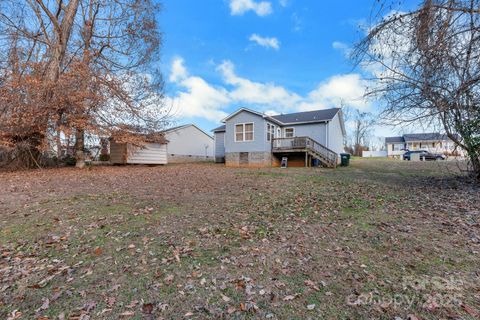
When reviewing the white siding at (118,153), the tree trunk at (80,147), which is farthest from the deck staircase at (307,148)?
the tree trunk at (80,147)

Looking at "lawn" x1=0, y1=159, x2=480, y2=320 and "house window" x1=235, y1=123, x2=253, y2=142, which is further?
"house window" x1=235, y1=123, x2=253, y2=142

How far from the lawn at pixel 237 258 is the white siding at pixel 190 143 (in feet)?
65.1

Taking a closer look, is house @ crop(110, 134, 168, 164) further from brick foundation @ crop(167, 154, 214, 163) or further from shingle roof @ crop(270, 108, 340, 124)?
shingle roof @ crop(270, 108, 340, 124)

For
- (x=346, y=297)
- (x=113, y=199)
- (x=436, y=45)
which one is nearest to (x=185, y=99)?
(x=113, y=199)

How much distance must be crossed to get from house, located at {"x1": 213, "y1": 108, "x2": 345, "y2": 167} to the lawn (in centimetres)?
1143

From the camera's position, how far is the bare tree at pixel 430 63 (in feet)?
16.0

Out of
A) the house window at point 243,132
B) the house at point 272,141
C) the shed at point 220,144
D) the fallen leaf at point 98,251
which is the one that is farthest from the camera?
the shed at point 220,144

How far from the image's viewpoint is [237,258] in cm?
358

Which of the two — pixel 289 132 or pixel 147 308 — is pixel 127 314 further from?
pixel 289 132

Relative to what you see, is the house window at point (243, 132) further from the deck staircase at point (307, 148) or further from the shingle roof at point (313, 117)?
the shingle roof at point (313, 117)

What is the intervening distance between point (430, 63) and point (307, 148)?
11.9m

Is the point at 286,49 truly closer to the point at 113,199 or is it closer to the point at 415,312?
the point at 113,199

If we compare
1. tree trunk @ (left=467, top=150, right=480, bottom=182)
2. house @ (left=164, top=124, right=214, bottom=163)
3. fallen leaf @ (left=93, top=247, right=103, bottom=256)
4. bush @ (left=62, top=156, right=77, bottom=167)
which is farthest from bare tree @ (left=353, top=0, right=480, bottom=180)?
house @ (left=164, top=124, right=214, bottom=163)

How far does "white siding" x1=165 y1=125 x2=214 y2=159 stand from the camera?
26.2 m
